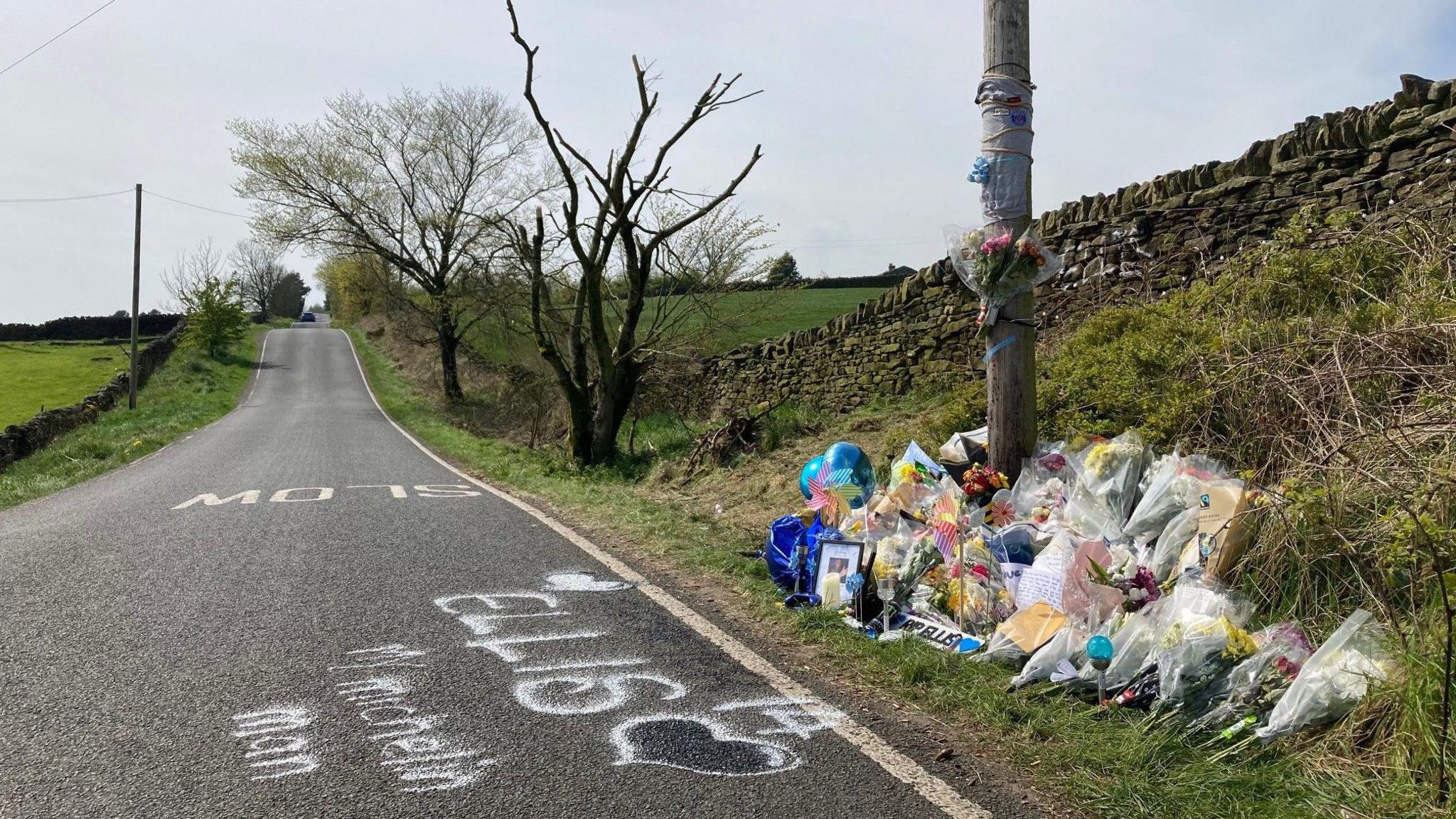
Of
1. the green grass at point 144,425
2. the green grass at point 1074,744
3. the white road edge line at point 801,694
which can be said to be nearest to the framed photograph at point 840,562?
the green grass at point 1074,744

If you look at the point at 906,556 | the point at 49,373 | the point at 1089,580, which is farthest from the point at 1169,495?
the point at 49,373

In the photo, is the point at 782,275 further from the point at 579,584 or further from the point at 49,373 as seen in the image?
the point at 49,373

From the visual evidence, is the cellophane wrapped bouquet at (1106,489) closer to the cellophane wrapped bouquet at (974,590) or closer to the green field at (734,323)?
the cellophane wrapped bouquet at (974,590)

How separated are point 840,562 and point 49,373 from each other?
47.1 metres

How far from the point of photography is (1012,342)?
19.5ft

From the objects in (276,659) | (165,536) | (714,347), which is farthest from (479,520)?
(714,347)

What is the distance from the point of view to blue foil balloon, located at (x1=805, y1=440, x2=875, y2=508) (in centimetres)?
684

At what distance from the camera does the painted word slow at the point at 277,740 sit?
3348 millimetres

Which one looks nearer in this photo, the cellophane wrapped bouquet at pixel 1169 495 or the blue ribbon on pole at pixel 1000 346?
the cellophane wrapped bouquet at pixel 1169 495

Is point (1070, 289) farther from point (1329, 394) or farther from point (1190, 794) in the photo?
point (1190, 794)

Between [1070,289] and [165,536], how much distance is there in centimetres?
905

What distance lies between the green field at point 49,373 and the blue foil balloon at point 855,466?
31.4m

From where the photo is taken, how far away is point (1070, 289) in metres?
10.6

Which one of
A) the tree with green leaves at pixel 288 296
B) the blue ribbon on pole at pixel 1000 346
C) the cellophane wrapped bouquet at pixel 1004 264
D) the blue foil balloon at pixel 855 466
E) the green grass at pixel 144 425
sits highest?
the tree with green leaves at pixel 288 296
